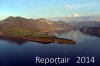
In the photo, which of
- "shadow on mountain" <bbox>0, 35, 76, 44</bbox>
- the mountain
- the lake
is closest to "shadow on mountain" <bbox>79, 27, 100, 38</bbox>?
the lake

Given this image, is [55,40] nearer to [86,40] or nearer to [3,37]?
[86,40]

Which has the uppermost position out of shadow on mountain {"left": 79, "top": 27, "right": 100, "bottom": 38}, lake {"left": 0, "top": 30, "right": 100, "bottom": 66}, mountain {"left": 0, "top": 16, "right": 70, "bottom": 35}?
mountain {"left": 0, "top": 16, "right": 70, "bottom": 35}

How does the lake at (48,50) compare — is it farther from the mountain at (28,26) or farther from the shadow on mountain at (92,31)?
the mountain at (28,26)

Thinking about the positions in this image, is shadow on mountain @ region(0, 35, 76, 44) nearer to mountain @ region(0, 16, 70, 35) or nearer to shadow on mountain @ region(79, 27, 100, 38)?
mountain @ region(0, 16, 70, 35)

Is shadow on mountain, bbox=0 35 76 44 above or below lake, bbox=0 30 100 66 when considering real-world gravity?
above

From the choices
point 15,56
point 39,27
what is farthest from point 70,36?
point 15,56

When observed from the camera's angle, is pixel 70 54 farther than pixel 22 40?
No

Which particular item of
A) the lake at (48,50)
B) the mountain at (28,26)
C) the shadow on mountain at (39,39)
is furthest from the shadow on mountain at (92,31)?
the shadow on mountain at (39,39)
